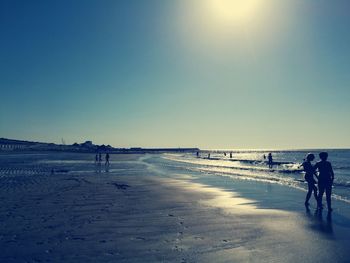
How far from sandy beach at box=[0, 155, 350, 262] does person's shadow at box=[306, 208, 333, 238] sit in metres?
0.03

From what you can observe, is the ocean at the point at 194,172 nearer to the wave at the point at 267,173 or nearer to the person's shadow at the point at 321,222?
the wave at the point at 267,173

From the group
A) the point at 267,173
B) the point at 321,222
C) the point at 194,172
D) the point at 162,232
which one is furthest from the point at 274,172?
the point at 162,232

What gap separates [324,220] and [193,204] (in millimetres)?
5395

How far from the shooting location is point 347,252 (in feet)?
25.5

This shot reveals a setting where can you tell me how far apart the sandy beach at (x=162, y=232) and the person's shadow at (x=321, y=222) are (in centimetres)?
3

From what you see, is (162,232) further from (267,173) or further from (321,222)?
(267,173)

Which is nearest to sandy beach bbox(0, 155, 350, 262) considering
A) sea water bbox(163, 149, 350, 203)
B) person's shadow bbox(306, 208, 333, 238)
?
person's shadow bbox(306, 208, 333, 238)

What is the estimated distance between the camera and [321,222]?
11211 millimetres

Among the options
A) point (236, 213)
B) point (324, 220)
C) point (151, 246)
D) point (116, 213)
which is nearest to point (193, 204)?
point (236, 213)

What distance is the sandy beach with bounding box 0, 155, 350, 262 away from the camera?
7363mm

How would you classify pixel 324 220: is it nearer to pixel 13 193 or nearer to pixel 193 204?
pixel 193 204

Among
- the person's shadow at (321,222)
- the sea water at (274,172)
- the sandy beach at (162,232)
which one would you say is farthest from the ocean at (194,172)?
the sandy beach at (162,232)

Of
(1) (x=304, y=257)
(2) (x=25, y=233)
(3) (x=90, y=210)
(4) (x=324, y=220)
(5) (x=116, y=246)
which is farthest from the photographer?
(3) (x=90, y=210)

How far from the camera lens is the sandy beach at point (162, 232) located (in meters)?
7.36
